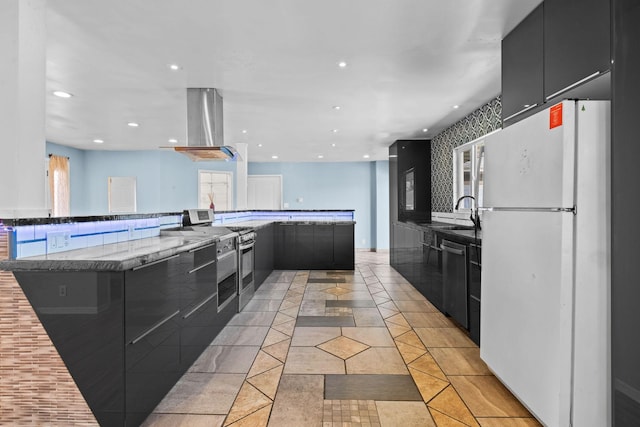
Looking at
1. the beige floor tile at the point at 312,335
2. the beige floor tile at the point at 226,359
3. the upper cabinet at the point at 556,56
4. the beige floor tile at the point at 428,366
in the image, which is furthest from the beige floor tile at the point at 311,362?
the upper cabinet at the point at 556,56

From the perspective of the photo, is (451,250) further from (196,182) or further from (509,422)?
(196,182)

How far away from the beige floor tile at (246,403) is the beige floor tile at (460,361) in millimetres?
1229

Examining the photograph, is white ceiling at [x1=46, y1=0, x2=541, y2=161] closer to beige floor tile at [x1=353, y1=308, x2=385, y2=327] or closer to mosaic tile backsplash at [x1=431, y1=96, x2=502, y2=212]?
mosaic tile backsplash at [x1=431, y1=96, x2=502, y2=212]

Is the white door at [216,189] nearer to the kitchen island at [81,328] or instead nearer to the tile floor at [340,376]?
the tile floor at [340,376]

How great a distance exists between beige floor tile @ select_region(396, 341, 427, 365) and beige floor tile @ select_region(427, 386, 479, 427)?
0.43 metres

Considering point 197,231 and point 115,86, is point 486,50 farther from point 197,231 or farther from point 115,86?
point 115,86

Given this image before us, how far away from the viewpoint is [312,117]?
485 centimetres

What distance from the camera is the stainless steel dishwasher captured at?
2938 mm

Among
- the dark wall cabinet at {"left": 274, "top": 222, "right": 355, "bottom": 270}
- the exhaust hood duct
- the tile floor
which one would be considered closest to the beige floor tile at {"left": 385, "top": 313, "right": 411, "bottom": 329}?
the tile floor

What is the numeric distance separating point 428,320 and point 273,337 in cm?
153

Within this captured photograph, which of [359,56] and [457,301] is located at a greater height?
[359,56]

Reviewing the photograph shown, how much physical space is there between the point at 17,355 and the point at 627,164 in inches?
110

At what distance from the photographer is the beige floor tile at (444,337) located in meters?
2.76

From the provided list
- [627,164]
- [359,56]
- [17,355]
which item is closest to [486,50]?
[359,56]
